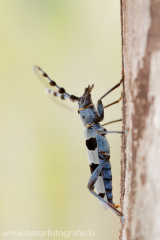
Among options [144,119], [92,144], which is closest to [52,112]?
[92,144]

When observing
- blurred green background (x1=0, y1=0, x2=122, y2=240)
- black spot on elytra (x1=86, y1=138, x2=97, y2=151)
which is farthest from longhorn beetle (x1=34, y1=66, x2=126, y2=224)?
blurred green background (x1=0, y1=0, x2=122, y2=240)

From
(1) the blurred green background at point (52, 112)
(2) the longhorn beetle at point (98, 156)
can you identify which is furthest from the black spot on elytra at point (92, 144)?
(1) the blurred green background at point (52, 112)

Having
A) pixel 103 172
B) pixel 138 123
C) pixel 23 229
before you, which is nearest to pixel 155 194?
pixel 138 123

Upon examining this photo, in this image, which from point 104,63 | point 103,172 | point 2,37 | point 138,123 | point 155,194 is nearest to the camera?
point 155,194

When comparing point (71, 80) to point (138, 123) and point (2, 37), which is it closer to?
point (2, 37)

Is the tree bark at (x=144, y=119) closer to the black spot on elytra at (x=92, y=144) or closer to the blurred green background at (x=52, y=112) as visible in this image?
the black spot on elytra at (x=92, y=144)

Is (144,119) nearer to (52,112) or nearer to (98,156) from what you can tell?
(98,156)

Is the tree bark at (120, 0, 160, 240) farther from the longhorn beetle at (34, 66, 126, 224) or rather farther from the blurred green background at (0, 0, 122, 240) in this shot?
the blurred green background at (0, 0, 122, 240)
